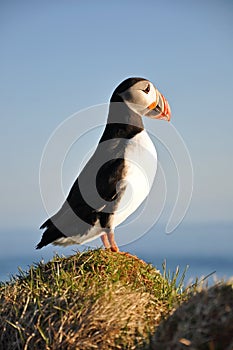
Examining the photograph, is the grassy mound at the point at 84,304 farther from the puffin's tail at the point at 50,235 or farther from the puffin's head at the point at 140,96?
the puffin's head at the point at 140,96

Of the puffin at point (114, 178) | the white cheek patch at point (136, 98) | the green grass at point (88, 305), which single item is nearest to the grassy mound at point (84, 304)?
the green grass at point (88, 305)

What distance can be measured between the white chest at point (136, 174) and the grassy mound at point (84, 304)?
1.40 metres

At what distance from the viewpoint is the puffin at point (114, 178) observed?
8.09 metres

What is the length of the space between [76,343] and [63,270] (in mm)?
1341

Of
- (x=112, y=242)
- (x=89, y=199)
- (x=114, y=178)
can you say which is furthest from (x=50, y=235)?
(x=114, y=178)

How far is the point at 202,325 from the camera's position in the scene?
3838 millimetres

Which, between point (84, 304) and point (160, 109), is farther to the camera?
point (160, 109)

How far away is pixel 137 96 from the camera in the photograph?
852 cm

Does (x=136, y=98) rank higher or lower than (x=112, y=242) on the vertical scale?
higher

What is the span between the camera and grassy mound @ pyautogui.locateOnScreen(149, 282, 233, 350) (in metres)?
3.75

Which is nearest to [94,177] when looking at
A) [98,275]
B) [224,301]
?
[98,275]

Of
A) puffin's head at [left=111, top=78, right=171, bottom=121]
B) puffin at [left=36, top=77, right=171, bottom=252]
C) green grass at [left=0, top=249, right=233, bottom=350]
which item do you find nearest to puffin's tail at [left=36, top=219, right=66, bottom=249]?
puffin at [left=36, top=77, right=171, bottom=252]

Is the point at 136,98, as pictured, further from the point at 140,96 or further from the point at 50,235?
the point at 50,235

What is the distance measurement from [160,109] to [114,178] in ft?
4.94
